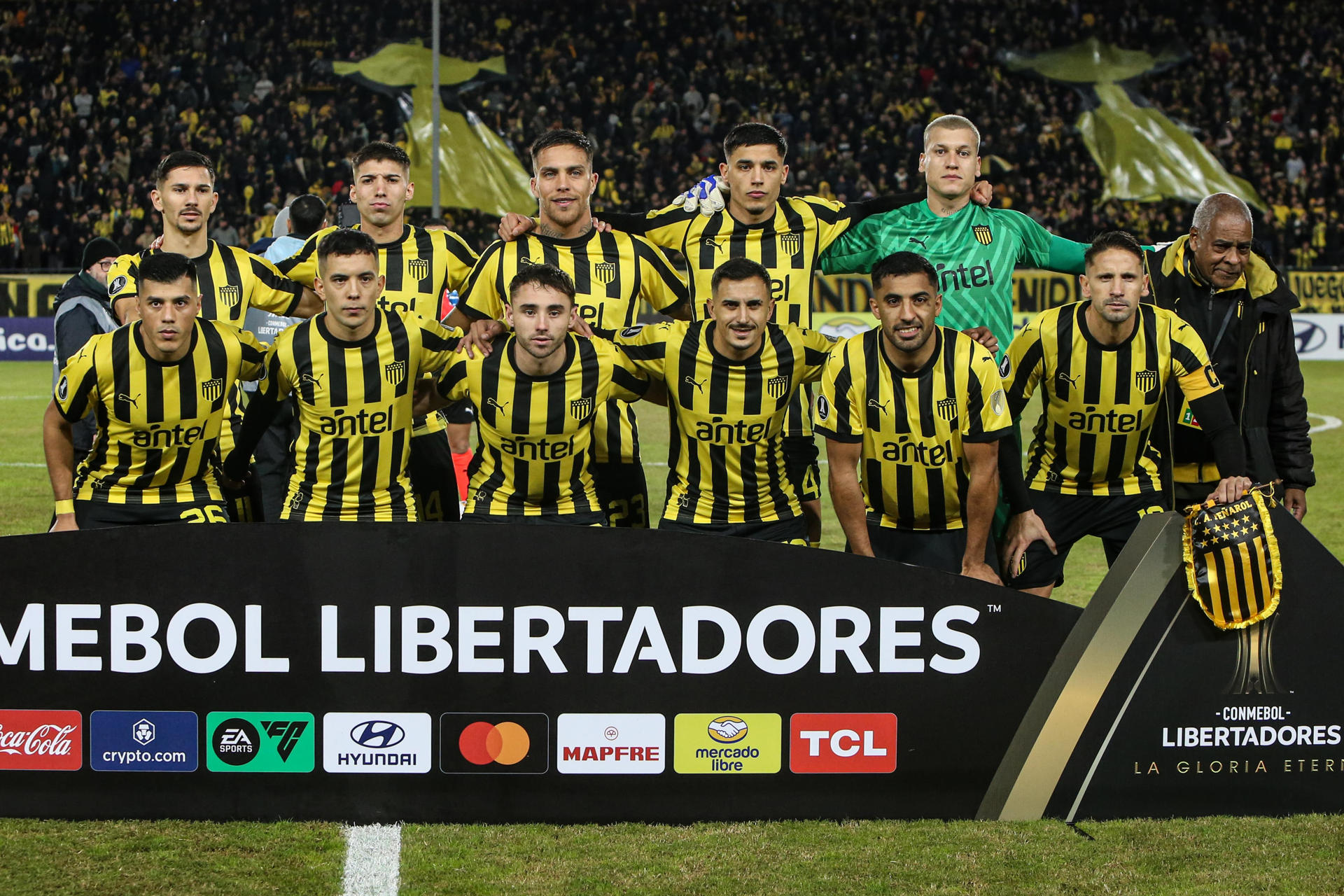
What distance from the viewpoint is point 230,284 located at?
18.6ft

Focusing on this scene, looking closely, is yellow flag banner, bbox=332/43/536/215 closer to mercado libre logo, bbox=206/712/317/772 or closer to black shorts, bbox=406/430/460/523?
black shorts, bbox=406/430/460/523

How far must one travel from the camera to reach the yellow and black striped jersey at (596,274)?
544cm

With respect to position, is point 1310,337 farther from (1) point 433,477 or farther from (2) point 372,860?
(2) point 372,860

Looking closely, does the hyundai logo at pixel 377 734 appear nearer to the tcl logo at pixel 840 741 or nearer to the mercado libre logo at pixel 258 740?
the mercado libre logo at pixel 258 740

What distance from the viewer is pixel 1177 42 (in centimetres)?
2766

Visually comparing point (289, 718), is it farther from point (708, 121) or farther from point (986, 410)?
point (708, 121)

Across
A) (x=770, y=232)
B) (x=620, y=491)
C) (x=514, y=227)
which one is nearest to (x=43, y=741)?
(x=620, y=491)

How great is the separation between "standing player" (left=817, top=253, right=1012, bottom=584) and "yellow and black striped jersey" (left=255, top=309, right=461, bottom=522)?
1.40 metres

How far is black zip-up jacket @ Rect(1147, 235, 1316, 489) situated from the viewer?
5.22 metres

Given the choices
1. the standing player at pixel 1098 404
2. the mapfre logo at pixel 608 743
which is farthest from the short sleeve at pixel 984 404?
the mapfre logo at pixel 608 743

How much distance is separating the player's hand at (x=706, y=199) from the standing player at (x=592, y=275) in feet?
0.74

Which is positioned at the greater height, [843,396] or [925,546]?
[843,396]

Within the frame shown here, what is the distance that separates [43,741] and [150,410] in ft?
4.12

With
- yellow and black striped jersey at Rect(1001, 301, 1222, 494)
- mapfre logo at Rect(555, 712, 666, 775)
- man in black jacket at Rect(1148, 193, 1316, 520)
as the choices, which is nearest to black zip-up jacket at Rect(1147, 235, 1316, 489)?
man in black jacket at Rect(1148, 193, 1316, 520)
